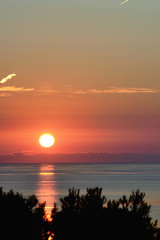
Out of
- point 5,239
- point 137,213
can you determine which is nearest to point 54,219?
point 5,239

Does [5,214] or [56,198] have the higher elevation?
[56,198]

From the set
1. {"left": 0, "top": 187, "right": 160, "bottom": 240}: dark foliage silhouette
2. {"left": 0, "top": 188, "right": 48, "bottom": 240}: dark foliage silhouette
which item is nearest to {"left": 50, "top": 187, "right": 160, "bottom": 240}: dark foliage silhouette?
{"left": 0, "top": 187, "right": 160, "bottom": 240}: dark foliage silhouette

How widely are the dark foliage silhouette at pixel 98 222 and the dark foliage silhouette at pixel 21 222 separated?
3.28 ft

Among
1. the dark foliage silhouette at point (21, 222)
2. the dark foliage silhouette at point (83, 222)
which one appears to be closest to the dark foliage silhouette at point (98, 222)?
the dark foliage silhouette at point (83, 222)

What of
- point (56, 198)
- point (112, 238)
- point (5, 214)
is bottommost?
point (112, 238)

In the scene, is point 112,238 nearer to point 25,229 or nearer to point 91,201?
point 91,201

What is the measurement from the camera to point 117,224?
28828 millimetres

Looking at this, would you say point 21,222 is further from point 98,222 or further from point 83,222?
point 98,222

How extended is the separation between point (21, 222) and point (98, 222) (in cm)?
490

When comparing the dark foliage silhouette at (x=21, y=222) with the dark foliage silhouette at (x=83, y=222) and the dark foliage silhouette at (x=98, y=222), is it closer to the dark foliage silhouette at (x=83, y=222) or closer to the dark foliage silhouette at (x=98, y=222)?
the dark foliage silhouette at (x=83, y=222)

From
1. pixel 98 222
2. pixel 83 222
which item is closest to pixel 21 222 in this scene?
pixel 83 222

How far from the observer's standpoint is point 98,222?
29188 millimetres

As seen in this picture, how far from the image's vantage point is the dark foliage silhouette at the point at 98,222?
28.7m

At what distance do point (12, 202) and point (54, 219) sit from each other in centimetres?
398
